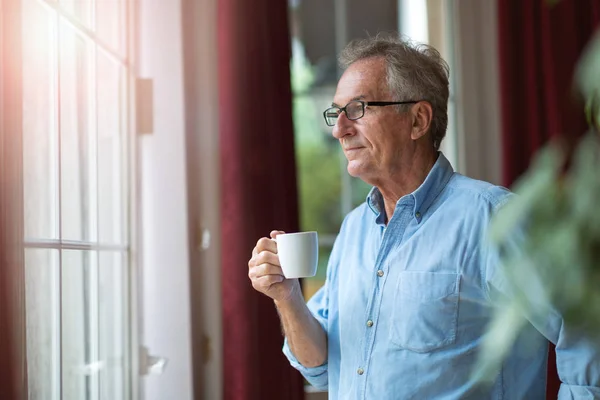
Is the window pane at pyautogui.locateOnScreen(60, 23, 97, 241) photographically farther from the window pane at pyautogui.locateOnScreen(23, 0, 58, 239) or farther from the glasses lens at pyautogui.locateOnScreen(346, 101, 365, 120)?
the glasses lens at pyautogui.locateOnScreen(346, 101, 365, 120)

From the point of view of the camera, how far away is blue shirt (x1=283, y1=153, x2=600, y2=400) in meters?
1.52

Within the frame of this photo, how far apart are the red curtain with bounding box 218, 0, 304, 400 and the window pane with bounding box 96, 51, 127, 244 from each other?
473 mm

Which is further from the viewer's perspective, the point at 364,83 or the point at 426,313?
the point at 364,83

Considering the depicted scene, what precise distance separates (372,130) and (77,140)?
69 cm

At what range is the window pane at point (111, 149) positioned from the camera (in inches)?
70.4

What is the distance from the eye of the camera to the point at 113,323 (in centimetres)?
190

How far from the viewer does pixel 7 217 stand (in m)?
1.00

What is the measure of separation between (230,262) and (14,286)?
1396 millimetres

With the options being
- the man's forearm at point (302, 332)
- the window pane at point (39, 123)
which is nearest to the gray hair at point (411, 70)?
the man's forearm at point (302, 332)

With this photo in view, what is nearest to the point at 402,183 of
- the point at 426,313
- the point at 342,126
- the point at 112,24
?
the point at 342,126

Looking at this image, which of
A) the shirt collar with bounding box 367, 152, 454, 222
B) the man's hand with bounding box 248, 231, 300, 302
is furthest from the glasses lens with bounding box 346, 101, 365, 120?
the man's hand with bounding box 248, 231, 300, 302

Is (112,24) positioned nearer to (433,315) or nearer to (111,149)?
(111,149)

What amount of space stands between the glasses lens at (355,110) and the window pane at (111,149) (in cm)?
61

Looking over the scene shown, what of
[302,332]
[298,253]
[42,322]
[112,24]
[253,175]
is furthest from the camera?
[253,175]
